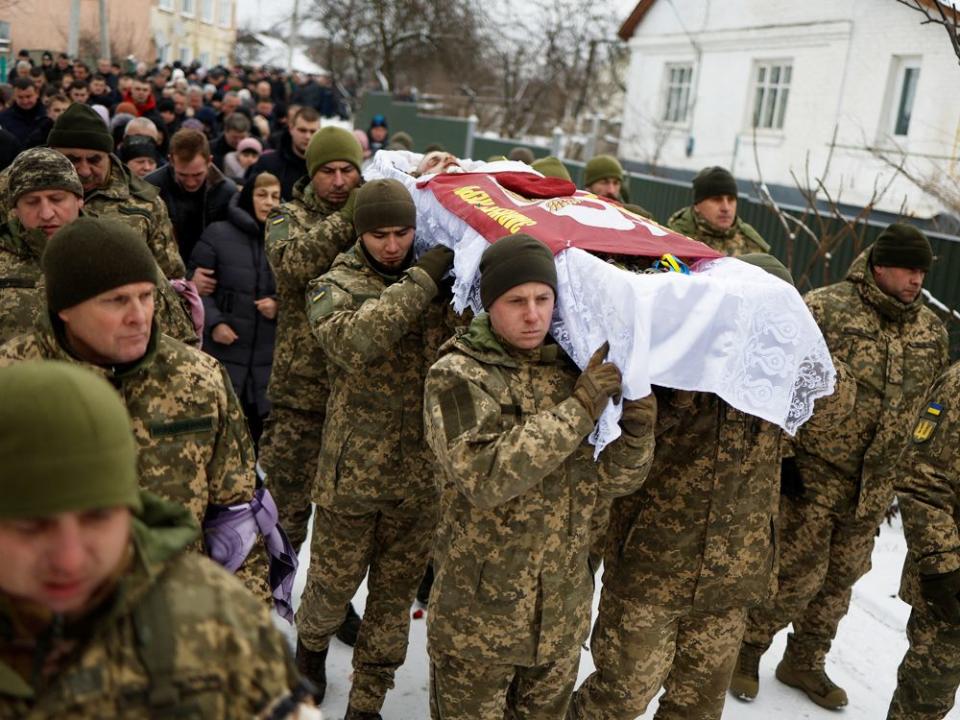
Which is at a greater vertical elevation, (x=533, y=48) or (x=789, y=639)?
(x=533, y=48)

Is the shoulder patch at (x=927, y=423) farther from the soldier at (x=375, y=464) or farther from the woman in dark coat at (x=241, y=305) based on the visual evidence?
the woman in dark coat at (x=241, y=305)

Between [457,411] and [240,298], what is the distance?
8.14ft

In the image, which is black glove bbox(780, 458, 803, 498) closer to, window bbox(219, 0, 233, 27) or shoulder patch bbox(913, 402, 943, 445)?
shoulder patch bbox(913, 402, 943, 445)

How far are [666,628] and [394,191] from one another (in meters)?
1.87

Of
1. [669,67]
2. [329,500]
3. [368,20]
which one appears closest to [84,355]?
[329,500]

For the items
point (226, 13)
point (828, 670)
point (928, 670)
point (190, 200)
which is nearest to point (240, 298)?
point (190, 200)

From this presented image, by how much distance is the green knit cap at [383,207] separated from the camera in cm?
354

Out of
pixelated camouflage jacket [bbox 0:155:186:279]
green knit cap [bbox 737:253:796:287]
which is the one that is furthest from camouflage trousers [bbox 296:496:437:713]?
green knit cap [bbox 737:253:796:287]

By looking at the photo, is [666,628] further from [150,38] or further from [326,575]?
[150,38]

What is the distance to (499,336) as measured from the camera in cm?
282

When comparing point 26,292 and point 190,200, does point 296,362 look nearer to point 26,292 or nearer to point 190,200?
point 26,292

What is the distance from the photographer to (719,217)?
5.61m

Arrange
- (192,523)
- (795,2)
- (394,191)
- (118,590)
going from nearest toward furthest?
(118,590), (192,523), (394,191), (795,2)

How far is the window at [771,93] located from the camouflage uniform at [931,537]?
15067 mm
